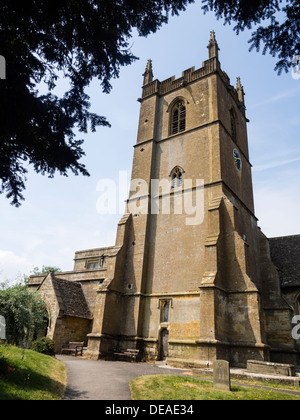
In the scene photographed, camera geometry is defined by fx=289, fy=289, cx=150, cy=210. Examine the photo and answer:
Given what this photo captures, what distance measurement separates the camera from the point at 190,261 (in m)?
17.9

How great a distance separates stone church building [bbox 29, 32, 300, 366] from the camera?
15.6 m

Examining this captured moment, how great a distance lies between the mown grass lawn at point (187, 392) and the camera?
7.50 m

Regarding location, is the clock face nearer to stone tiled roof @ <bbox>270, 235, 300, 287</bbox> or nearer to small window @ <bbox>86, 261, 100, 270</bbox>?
stone tiled roof @ <bbox>270, 235, 300, 287</bbox>

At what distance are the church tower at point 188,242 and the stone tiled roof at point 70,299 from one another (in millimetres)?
4166

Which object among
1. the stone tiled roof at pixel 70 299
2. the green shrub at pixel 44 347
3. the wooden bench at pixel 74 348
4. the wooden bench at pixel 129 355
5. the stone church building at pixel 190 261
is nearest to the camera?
the green shrub at pixel 44 347

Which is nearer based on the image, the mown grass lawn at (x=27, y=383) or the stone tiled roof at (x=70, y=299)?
the mown grass lawn at (x=27, y=383)

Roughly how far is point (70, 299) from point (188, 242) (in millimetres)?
10727

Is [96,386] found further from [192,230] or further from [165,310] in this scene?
[192,230]

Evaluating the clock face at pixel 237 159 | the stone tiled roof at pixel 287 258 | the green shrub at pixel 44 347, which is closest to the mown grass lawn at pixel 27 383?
the green shrub at pixel 44 347

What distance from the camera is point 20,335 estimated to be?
1341 centimetres

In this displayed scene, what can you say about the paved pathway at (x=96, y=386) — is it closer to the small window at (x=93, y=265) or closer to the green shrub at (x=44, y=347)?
the green shrub at (x=44, y=347)

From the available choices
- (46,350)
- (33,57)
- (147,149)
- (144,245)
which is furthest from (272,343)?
(33,57)

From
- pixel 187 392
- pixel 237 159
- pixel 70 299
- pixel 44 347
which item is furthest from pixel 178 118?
pixel 187 392
